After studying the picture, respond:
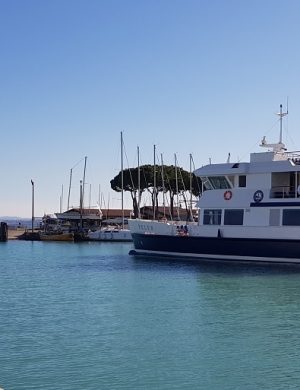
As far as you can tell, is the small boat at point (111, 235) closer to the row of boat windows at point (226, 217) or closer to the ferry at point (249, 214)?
the ferry at point (249, 214)

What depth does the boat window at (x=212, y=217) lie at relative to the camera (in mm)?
39128

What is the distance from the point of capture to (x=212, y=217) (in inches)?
1553

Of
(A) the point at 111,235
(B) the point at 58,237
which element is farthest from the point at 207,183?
(B) the point at 58,237

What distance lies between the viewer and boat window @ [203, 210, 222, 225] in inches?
1540

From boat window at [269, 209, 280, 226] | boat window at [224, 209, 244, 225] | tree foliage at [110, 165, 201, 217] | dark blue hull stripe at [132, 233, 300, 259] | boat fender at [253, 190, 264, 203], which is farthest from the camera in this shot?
tree foliage at [110, 165, 201, 217]

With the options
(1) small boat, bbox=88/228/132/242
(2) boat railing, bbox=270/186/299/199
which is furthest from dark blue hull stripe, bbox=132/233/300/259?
(1) small boat, bbox=88/228/132/242

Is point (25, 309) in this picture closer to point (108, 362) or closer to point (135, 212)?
point (108, 362)

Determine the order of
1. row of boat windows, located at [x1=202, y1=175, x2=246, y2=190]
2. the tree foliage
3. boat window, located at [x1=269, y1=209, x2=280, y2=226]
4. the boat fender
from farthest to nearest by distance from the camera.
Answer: the tree foliage, row of boat windows, located at [x1=202, y1=175, x2=246, y2=190], the boat fender, boat window, located at [x1=269, y1=209, x2=280, y2=226]

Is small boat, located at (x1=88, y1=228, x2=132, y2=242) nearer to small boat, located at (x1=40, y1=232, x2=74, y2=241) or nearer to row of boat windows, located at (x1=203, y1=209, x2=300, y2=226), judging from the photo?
small boat, located at (x1=40, y1=232, x2=74, y2=241)

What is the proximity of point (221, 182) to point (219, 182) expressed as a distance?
0.14 meters

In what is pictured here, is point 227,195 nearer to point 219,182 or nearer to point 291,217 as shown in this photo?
point 219,182

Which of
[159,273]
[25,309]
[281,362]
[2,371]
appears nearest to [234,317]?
[281,362]

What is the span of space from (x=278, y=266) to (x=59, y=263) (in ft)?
46.4

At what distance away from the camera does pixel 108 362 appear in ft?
48.8
